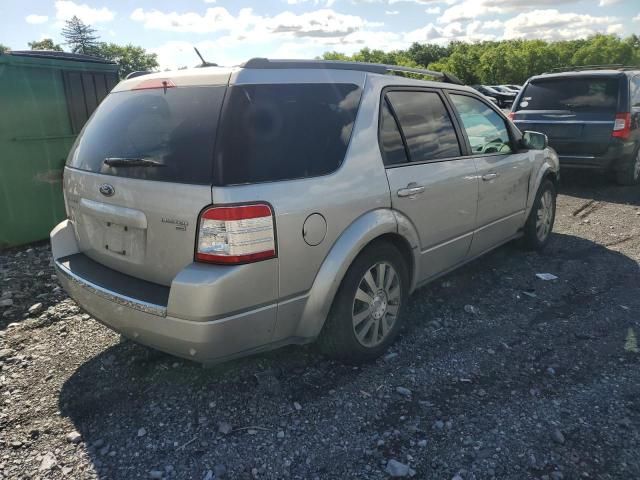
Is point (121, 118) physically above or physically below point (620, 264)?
above

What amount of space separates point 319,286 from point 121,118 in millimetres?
1488

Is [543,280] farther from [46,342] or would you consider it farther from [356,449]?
[46,342]

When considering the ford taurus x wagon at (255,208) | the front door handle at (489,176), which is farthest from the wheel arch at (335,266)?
the front door handle at (489,176)

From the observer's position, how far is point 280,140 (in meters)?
2.52

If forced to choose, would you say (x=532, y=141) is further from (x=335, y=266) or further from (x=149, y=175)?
(x=149, y=175)

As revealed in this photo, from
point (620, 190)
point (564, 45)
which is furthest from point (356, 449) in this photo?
point (564, 45)

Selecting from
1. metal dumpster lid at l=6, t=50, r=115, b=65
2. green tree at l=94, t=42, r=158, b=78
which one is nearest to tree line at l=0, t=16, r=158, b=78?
green tree at l=94, t=42, r=158, b=78

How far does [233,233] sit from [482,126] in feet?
9.25

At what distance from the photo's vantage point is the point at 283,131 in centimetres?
254

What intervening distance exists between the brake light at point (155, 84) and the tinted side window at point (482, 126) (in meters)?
2.20

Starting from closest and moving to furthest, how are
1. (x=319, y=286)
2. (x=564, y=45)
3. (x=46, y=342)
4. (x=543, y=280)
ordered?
(x=319, y=286) → (x=46, y=342) → (x=543, y=280) → (x=564, y=45)

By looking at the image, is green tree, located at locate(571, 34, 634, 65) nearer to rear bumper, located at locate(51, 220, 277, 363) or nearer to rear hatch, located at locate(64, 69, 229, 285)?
rear hatch, located at locate(64, 69, 229, 285)

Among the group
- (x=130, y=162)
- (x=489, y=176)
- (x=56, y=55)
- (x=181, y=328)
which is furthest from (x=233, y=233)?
(x=56, y=55)

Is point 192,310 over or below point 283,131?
below
